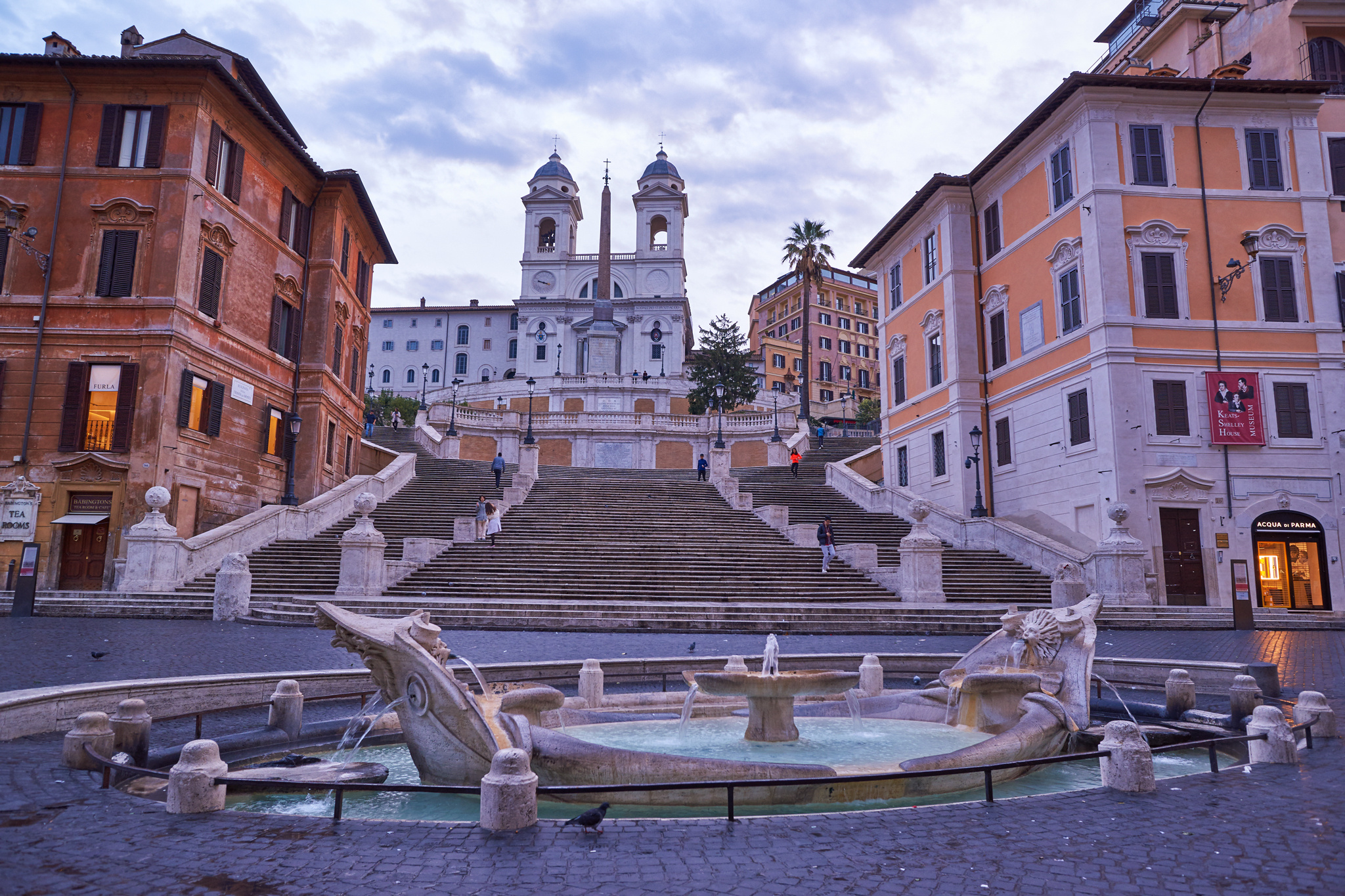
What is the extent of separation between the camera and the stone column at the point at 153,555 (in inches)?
773

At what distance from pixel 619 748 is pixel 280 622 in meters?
13.5

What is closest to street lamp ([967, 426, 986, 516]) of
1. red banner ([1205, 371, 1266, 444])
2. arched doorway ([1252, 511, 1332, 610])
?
red banner ([1205, 371, 1266, 444])

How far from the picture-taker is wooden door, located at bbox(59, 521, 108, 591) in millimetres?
22438

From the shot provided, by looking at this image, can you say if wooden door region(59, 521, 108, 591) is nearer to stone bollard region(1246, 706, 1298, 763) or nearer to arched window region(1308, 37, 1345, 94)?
stone bollard region(1246, 706, 1298, 763)

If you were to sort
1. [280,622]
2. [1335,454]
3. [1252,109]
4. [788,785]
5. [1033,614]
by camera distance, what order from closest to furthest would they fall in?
[788,785] < [1033,614] < [280,622] < [1335,454] < [1252,109]

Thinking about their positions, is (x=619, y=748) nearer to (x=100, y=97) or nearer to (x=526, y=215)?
(x=100, y=97)

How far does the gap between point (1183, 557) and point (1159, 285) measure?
7.84 metres

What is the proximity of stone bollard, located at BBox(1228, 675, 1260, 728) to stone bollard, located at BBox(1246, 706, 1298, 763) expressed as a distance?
6.06 feet

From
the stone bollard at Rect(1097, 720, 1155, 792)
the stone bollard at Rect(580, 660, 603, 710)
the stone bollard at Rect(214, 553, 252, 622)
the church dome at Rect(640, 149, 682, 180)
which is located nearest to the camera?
the stone bollard at Rect(1097, 720, 1155, 792)

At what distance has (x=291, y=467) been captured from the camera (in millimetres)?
26391

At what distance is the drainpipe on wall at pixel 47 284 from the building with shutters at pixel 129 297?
43 mm

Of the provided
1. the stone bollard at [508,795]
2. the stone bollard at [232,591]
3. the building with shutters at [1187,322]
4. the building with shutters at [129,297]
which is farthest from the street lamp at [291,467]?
the stone bollard at [508,795]

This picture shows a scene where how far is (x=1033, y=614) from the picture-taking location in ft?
29.0

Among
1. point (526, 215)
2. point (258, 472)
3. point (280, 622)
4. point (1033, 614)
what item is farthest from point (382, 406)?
point (1033, 614)
